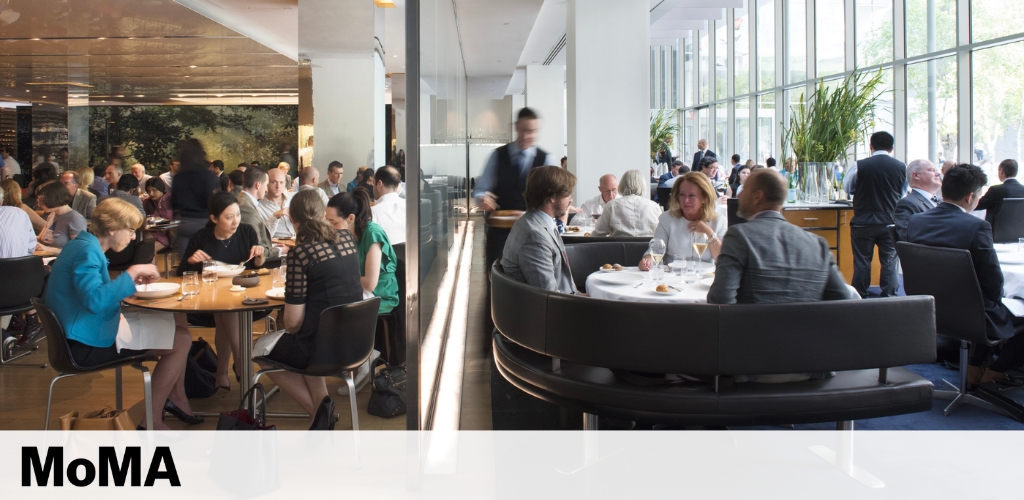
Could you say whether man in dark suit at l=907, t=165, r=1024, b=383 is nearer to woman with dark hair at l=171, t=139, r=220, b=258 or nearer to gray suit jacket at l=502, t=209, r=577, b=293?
gray suit jacket at l=502, t=209, r=577, b=293

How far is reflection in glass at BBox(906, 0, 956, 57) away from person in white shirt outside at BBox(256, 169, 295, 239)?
8.35m

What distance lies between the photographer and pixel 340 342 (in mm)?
3217

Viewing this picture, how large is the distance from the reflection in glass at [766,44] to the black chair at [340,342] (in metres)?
12.5

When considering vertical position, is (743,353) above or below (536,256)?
below

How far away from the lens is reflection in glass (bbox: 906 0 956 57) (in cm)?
922

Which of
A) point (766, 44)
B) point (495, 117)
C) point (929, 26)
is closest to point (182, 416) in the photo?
point (929, 26)

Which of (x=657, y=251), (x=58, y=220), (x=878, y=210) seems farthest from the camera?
(x=878, y=210)

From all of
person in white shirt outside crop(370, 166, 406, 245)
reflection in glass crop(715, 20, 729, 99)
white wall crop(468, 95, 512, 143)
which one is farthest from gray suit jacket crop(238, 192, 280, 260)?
white wall crop(468, 95, 512, 143)

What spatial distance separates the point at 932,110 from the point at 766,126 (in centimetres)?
468

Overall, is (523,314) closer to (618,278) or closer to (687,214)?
(618,278)

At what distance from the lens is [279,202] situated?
6723 millimetres
